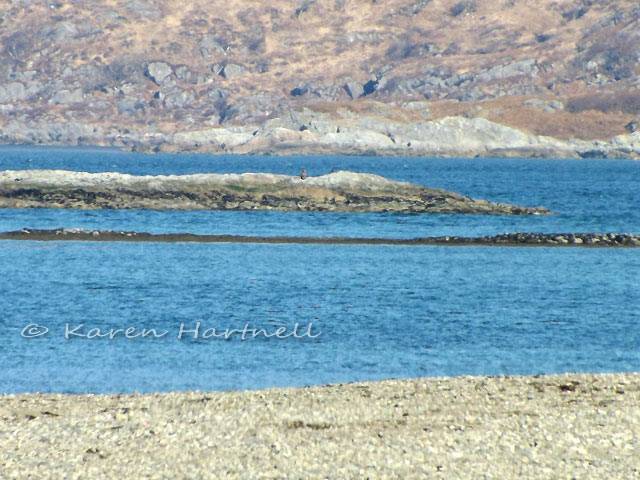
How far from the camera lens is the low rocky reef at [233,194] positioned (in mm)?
88438

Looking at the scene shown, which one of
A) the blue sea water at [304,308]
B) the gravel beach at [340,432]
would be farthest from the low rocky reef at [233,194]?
the gravel beach at [340,432]

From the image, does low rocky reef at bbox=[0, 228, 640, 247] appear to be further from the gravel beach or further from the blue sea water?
the gravel beach

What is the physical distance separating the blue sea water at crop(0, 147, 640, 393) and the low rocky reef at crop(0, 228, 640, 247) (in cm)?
202

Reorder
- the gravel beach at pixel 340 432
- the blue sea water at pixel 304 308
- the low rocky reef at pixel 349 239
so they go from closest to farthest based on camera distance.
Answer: the gravel beach at pixel 340 432 < the blue sea water at pixel 304 308 < the low rocky reef at pixel 349 239

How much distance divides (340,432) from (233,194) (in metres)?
73.3

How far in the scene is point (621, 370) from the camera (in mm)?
30359

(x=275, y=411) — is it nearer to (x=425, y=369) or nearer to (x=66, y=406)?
(x=66, y=406)

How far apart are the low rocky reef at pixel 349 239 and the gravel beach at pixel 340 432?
40831 mm

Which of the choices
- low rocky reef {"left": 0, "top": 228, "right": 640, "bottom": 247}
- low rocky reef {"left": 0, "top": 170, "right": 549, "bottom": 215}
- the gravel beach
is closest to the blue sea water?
low rocky reef {"left": 0, "top": 228, "right": 640, "bottom": 247}

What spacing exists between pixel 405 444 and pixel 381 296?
25.6 meters

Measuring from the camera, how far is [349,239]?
67.1 meters

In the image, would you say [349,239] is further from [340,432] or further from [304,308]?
[340,432]

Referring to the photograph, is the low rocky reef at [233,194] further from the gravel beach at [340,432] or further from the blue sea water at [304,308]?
the gravel beach at [340,432]

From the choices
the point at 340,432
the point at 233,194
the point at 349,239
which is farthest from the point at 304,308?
the point at 233,194
